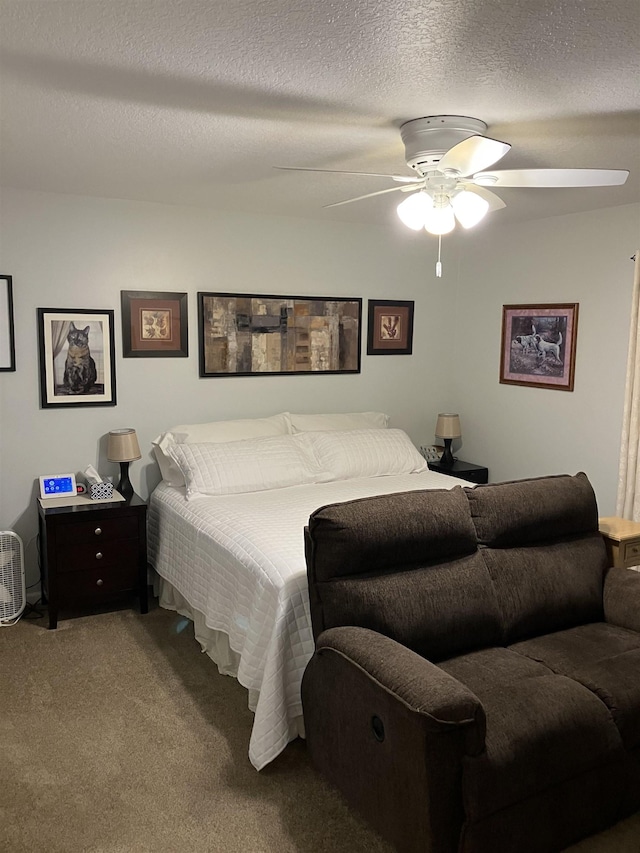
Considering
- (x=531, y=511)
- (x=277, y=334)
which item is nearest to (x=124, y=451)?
(x=277, y=334)

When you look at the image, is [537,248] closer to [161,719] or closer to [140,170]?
[140,170]

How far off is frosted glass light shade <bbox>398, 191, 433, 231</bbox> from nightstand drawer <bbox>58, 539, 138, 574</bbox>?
2.30m

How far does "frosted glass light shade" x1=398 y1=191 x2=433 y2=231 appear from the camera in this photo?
2755 millimetres

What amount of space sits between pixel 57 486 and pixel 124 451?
1.38 feet

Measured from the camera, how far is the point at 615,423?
4.20 metres

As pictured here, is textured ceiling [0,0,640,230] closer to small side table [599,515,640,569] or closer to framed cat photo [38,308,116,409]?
framed cat photo [38,308,116,409]

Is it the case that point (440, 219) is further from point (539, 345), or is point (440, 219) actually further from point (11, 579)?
point (11, 579)

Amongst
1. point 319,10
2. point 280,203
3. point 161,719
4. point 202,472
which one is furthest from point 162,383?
point 319,10

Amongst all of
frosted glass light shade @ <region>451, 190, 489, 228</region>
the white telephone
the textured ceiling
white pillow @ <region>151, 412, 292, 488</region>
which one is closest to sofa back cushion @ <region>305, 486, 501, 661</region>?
frosted glass light shade @ <region>451, 190, 489, 228</region>

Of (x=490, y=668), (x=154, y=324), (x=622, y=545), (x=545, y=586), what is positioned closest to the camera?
(x=490, y=668)

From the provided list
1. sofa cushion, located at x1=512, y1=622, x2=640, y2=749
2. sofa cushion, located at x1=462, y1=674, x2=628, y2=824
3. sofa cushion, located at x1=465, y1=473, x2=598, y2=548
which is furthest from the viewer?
sofa cushion, located at x1=465, y1=473, x2=598, y2=548

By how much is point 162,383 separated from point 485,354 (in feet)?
7.78

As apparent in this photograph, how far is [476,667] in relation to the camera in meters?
2.36

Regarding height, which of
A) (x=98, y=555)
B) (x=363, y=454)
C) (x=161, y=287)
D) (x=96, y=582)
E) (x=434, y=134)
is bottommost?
(x=96, y=582)
